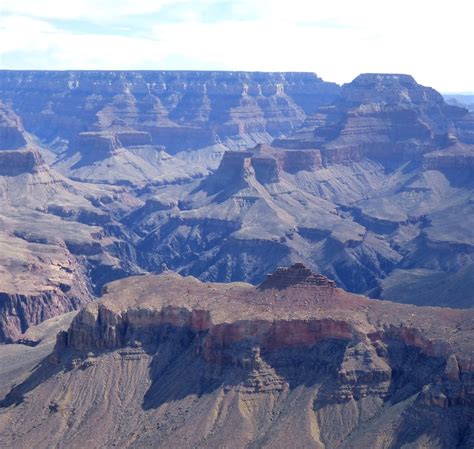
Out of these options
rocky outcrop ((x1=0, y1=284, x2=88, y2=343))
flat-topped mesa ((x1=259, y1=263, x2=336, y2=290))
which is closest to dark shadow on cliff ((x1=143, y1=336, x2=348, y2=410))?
flat-topped mesa ((x1=259, y1=263, x2=336, y2=290))

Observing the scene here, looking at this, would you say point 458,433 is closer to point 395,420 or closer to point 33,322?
point 395,420

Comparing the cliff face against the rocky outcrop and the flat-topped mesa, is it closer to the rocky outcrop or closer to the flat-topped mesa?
the flat-topped mesa

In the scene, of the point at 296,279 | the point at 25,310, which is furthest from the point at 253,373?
the point at 25,310

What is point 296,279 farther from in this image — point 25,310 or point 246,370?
point 25,310

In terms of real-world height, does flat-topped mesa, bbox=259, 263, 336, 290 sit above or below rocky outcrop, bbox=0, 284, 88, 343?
above

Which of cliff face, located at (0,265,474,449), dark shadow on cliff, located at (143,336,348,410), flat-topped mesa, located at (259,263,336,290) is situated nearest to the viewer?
cliff face, located at (0,265,474,449)

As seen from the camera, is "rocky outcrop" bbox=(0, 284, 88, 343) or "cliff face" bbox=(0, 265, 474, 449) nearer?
"cliff face" bbox=(0, 265, 474, 449)

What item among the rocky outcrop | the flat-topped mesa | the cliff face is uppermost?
the flat-topped mesa
